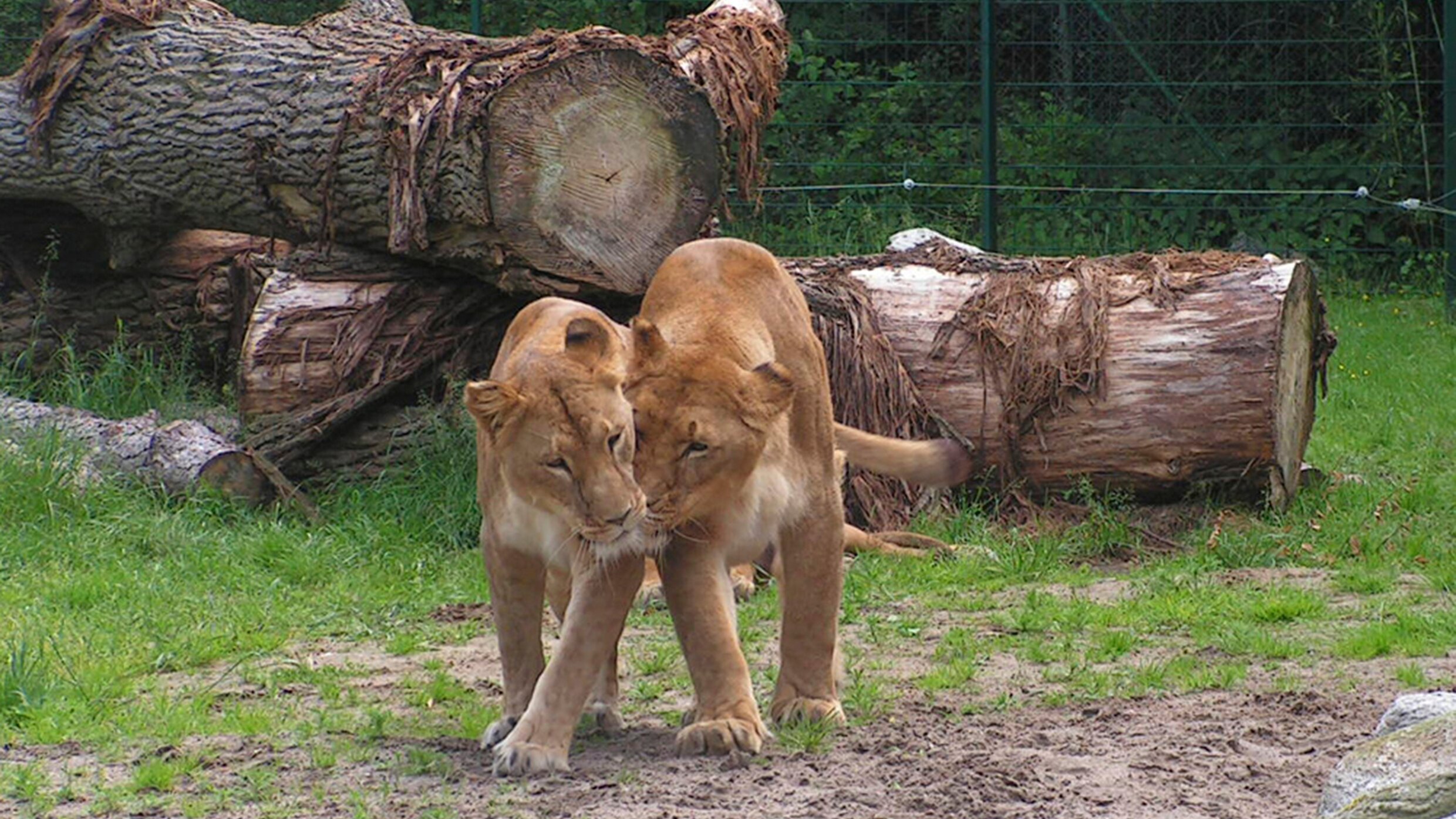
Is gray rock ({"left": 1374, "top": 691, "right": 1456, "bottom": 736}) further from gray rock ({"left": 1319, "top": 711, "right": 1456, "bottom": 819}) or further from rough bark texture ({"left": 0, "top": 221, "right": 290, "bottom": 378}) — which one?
rough bark texture ({"left": 0, "top": 221, "right": 290, "bottom": 378})

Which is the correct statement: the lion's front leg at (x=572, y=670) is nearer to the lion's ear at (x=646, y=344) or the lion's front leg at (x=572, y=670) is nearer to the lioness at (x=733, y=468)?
the lioness at (x=733, y=468)

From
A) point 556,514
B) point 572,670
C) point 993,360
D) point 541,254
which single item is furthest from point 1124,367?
point 556,514

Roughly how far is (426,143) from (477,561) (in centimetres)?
166

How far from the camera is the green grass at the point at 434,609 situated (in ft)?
16.6

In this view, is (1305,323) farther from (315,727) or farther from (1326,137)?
(1326,137)

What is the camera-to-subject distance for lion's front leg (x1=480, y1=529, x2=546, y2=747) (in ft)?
15.7

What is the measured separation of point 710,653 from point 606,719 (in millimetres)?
444

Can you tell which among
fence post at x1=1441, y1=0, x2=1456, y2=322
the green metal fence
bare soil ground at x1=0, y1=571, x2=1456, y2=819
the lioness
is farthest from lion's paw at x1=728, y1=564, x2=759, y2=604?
fence post at x1=1441, y1=0, x2=1456, y2=322

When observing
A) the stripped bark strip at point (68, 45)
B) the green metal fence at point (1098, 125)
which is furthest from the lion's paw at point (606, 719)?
the green metal fence at point (1098, 125)

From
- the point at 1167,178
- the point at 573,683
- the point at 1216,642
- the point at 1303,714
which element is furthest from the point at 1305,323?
the point at 1167,178

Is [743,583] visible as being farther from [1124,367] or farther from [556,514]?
[556,514]

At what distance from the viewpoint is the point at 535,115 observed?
743 centimetres

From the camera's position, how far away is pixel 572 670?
4.66 m

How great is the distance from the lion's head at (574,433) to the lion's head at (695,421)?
2.2 inches
